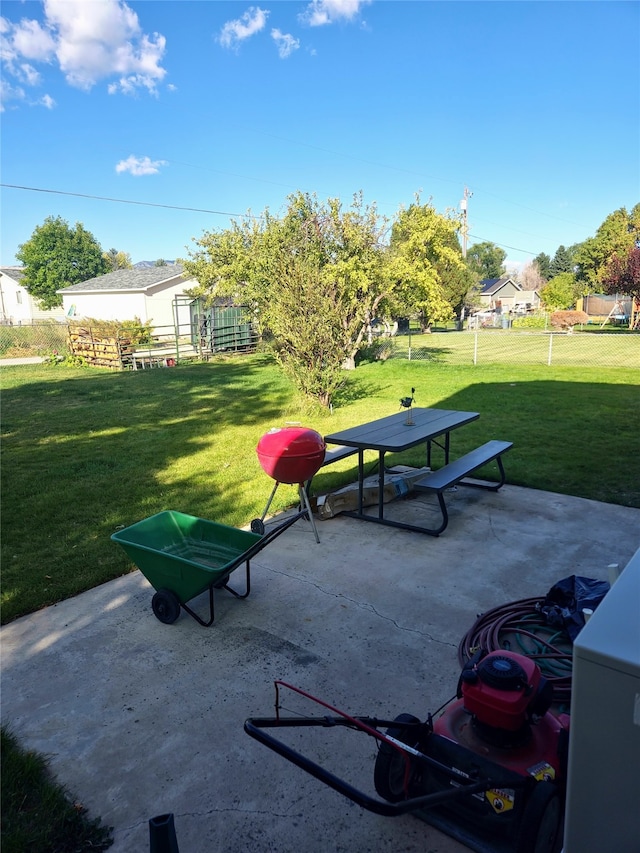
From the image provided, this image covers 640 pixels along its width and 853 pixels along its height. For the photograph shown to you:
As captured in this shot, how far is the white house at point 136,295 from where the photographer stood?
25438 millimetres

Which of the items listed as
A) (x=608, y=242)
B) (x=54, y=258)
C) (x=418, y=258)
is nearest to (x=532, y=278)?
(x=608, y=242)

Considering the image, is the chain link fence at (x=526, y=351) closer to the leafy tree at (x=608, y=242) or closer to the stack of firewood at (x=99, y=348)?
the stack of firewood at (x=99, y=348)

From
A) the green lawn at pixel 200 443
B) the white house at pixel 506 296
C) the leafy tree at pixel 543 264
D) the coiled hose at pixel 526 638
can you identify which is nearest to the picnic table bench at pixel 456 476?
the green lawn at pixel 200 443

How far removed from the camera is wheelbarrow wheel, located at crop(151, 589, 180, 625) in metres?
3.11

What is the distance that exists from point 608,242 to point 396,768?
146ft

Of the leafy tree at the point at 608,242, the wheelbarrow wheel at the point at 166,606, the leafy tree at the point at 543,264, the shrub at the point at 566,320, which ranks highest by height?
the leafy tree at the point at 543,264

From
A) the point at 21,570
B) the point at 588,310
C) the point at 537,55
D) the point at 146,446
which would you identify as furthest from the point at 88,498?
the point at 588,310

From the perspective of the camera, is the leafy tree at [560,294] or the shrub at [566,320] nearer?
the shrub at [566,320]

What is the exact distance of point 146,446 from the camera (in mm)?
7531

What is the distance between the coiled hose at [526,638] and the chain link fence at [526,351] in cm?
1238

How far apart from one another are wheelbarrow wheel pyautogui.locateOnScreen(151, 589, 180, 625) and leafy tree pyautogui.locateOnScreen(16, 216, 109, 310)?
48.0 m

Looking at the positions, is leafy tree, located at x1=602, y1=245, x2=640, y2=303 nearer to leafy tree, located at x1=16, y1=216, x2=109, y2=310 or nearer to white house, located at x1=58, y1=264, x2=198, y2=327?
white house, located at x1=58, y1=264, x2=198, y2=327

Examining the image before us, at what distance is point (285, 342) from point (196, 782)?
759 cm

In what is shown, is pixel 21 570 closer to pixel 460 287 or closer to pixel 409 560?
pixel 409 560
